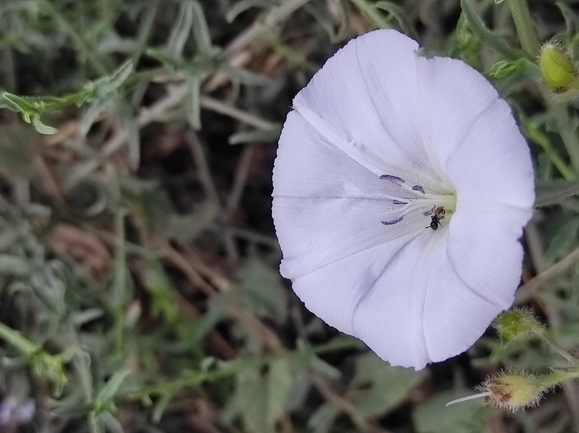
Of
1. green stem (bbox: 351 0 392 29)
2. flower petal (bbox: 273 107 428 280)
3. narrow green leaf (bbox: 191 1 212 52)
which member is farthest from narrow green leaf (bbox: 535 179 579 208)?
narrow green leaf (bbox: 191 1 212 52)

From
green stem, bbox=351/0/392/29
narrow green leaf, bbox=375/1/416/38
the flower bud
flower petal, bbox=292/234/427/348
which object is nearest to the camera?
the flower bud

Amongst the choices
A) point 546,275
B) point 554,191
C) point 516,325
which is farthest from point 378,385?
point 554,191

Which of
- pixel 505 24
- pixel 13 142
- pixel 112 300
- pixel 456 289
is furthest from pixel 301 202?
pixel 13 142

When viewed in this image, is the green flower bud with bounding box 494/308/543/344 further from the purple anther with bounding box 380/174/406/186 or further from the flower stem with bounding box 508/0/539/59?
the flower stem with bounding box 508/0/539/59

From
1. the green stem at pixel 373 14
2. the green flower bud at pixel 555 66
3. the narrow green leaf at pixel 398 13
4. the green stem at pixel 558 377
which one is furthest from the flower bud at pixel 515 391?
the green stem at pixel 373 14

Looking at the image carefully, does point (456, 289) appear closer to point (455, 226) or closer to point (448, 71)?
point (455, 226)
